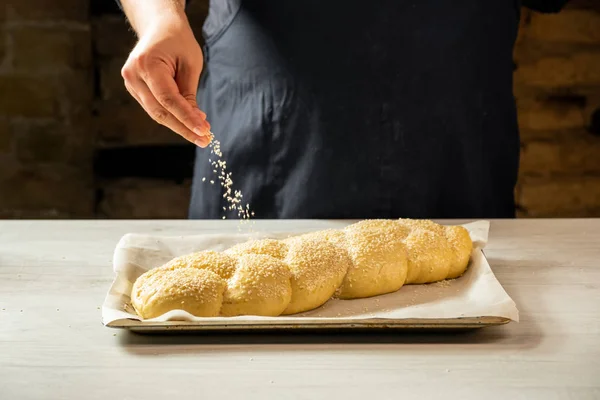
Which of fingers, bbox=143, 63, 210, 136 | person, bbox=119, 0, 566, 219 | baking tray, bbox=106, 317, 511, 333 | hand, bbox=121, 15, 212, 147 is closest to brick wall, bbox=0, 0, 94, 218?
person, bbox=119, 0, 566, 219

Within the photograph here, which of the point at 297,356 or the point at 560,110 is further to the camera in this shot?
the point at 560,110

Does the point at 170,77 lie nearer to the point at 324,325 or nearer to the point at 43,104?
the point at 324,325

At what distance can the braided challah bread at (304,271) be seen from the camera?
0.87 metres

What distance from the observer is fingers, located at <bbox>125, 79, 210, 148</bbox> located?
1.03 meters

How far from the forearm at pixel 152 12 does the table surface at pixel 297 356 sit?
41 centimetres

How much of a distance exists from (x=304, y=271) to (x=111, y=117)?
1.47m

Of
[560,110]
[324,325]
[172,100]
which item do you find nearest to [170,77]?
[172,100]

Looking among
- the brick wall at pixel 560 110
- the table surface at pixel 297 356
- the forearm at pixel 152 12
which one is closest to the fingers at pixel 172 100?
the forearm at pixel 152 12

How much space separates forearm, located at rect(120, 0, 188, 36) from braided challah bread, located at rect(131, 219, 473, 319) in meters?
0.39

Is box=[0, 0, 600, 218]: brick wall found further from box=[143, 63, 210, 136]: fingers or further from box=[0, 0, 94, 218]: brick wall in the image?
box=[143, 63, 210, 136]: fingers

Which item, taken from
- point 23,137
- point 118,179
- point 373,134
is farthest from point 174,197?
point 373,134

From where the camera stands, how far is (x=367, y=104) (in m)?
1.42

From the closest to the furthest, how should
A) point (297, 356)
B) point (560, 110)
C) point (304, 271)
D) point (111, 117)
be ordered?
point (297, 356) < point (304, 271) < point (560, 110) < point (111, 117)

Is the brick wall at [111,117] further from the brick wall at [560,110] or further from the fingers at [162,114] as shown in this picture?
A: the fingers at [162,114]
